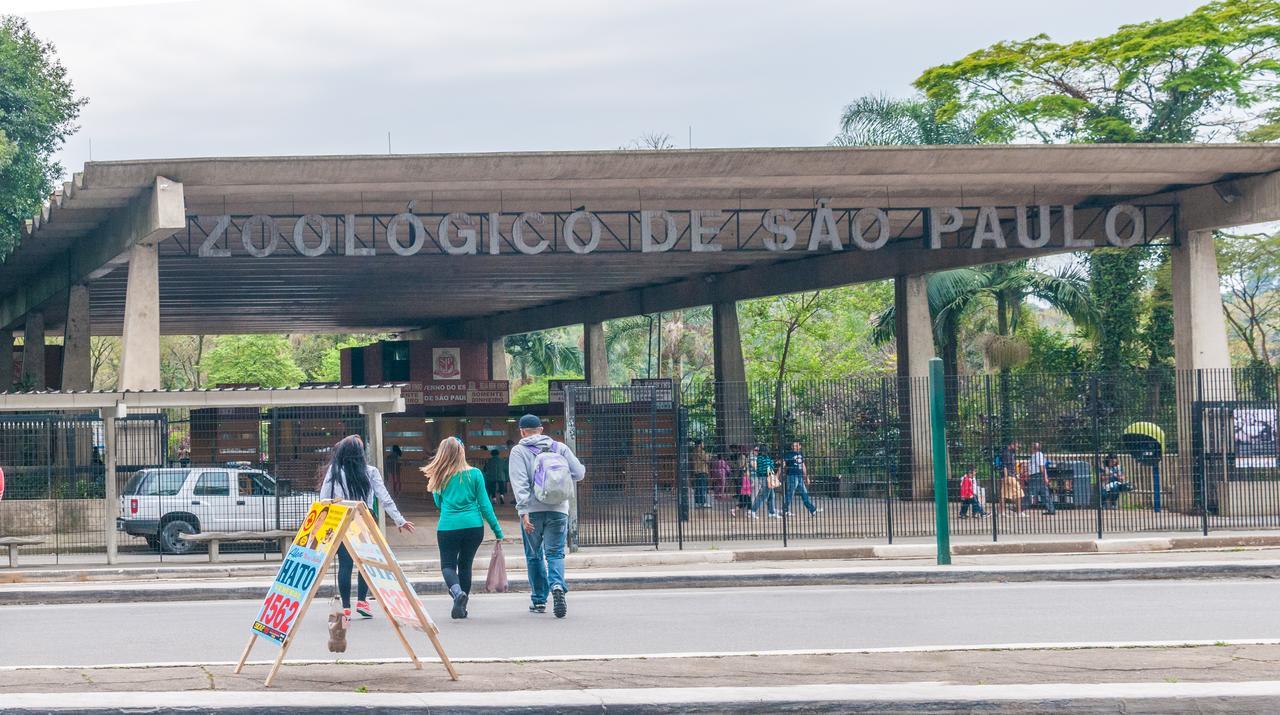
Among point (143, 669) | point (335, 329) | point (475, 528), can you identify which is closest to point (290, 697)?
point (143, 669)

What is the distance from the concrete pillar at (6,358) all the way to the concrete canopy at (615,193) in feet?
24.2

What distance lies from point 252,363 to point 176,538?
159ft

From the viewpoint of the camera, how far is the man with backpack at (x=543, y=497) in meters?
12.1

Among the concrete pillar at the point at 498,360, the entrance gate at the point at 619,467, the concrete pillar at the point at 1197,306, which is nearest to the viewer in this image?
the entrance gate at the point at 619,467

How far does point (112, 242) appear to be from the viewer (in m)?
26.1

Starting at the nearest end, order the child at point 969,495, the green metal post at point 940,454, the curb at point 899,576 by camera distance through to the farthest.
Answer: the curb at point 899,576 < the green metal post at point 940,454 < the child at point 969,495

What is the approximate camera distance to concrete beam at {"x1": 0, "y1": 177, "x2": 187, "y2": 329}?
2195cm

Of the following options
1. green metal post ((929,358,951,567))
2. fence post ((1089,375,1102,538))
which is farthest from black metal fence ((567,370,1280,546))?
green metal post ((929,358,951,567))

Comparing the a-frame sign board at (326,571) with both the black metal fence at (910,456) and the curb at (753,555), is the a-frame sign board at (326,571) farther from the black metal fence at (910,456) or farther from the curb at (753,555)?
the black metal fence at (910,456)

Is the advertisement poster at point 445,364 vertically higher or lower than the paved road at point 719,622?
higher

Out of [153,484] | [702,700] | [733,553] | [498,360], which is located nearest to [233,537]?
[153,484]

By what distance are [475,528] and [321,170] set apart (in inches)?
468

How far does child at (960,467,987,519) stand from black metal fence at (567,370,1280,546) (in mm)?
56

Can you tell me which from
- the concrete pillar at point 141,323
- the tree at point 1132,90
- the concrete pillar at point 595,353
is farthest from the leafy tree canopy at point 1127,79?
the concrete pillar at point 141,323
